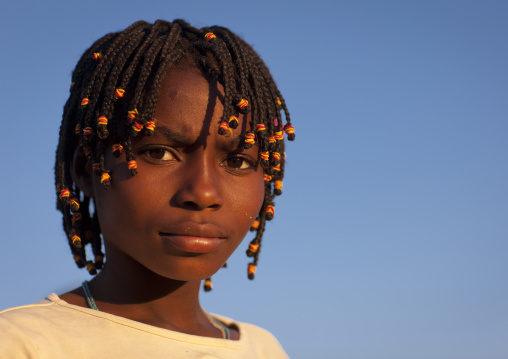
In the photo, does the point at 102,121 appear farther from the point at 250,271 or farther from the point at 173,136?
the point at 250,271

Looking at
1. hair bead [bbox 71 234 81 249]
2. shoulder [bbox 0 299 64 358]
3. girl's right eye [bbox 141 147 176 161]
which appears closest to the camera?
shoulder [bbox 0 299 64 358]

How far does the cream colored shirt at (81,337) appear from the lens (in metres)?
2.63

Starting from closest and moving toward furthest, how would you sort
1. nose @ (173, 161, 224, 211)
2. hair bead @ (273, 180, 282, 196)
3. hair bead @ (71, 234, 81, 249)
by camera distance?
1. nose @ (173, 161, 224, 211)
2. hair bead @ (71, 234, 81, 249)
3. hair bead @ (273, 180, 282, 196)

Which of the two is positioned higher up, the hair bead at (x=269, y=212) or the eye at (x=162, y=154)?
the eye at (x=162, y=154)

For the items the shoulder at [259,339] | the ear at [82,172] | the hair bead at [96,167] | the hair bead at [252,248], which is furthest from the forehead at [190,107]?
the shoulder at [259,339]

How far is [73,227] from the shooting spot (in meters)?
3.29

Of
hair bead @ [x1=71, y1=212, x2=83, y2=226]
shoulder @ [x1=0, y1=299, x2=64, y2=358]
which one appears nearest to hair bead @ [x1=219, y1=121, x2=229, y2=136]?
hair bead @ [x1=71, y1=212, x2=83, y2=226]

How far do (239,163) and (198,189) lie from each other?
36cm

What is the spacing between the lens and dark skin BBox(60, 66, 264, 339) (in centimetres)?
277

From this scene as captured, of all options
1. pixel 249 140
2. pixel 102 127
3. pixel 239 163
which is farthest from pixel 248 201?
pixel 102 127

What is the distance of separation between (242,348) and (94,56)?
167 cm

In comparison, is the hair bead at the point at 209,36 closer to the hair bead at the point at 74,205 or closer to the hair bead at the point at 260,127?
the hair bead at the point at 260,127

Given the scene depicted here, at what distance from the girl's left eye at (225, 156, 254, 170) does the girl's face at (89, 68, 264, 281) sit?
0.11 feet

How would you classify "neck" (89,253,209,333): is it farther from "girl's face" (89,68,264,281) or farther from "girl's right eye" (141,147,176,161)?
"girl's right eye" (141,147,176,161)
